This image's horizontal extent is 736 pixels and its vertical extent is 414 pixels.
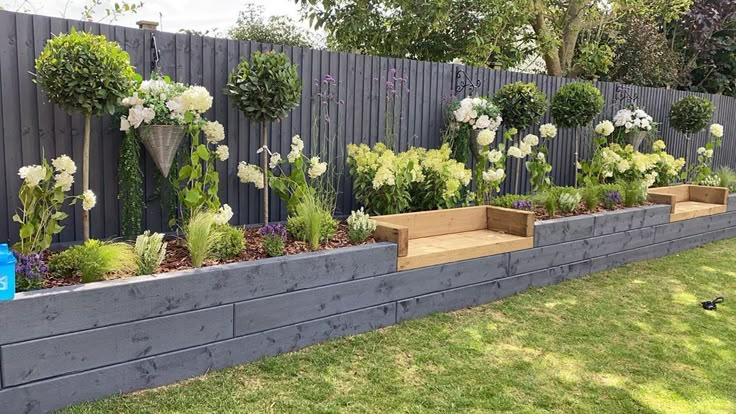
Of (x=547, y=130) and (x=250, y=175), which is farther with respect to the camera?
(x=547, y=130)

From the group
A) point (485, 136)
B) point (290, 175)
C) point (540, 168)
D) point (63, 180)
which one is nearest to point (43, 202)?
point (63, 180)

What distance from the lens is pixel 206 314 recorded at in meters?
2.74

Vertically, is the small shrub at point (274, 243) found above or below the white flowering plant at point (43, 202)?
below

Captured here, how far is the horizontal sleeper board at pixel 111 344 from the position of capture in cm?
225

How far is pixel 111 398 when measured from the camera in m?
2.46

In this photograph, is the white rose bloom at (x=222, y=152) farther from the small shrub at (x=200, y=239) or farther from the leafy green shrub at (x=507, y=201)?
the leafy green shrub at (x=507, y=201)

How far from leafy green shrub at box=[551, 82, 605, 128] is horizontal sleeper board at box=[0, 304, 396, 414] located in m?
3.50

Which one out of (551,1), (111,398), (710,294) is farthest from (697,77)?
(111,398)

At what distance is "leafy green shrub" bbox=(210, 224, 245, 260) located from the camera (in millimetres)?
3078

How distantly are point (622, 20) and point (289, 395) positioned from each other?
36.7ft

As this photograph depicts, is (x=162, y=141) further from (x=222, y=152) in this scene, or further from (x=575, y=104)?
(x=575, y=104)

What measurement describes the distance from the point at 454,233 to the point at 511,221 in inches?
18.0

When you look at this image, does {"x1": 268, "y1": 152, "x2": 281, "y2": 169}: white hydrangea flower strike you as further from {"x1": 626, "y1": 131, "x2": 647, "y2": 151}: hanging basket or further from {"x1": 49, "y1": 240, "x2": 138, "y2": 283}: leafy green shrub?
{"x1": 626, "y1": 131, "x2": 647, "y2": 151}: hanging basket

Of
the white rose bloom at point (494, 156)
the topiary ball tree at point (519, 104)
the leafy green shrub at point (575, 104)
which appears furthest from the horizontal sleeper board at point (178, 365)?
the leafy green shrub at point (575, 104)
